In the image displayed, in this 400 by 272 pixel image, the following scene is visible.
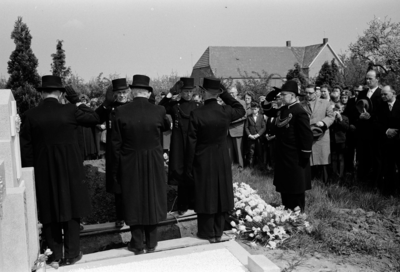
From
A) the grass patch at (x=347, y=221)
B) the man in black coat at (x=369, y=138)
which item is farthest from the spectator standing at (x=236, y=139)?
the man in black coat at (x=369, y=138)

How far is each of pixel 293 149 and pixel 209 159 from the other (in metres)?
1.37

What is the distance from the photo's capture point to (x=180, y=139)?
658 cm

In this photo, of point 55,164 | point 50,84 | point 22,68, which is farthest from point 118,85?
point 22,68

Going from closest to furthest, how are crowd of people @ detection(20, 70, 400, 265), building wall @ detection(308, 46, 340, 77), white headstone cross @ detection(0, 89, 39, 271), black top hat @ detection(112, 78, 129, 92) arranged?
1. white headstone cross @ detection(0, 89, 39, 271)
2. crowd of people @ detection(20, 70, 400, 265)
3. black top hat @ detection(112, 78, 129, 92)
4. building wall @ detection(308, 46, 340, 77)

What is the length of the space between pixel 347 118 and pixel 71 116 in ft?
18.5

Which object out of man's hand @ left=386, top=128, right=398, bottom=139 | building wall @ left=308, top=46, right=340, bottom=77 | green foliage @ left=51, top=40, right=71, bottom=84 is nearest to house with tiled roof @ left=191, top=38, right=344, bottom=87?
building wall @ left=308, top=46, right=340, bottom=77

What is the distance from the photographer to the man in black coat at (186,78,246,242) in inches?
206

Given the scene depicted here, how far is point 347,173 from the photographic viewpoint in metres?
8.79

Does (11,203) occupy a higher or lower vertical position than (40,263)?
higher

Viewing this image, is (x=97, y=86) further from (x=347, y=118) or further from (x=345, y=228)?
(x=345, y=228)

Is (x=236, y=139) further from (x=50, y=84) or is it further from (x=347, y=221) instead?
(x=50, y=84)

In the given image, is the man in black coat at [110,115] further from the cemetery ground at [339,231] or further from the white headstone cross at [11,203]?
the white headstone cross at [11,203]

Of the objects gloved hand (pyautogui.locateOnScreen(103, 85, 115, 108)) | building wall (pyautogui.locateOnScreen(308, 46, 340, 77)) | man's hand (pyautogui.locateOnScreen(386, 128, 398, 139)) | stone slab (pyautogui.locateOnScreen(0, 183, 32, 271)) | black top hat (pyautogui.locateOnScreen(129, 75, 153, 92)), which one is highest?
building wall (pyautogui.locateOnScreen(308, 46, 340, 77))

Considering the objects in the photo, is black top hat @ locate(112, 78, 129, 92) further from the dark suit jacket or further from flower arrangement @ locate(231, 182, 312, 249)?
the dark suit jacket
